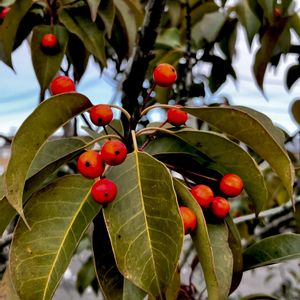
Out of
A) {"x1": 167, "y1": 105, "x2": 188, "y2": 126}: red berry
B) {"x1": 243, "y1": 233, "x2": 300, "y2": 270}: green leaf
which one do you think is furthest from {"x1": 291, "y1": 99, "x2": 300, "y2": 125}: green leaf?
{"x1": 167, "y1": 105, "x2": 188, "y2": 126}: red berry

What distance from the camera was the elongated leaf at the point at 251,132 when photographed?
0.72 meters

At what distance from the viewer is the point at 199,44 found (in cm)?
155

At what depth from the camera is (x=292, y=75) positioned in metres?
1.70

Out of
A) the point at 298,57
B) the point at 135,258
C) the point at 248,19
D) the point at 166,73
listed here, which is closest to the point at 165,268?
the point at 135,258

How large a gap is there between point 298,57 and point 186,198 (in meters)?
1.11

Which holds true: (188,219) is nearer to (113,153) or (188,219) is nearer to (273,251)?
(113,153)

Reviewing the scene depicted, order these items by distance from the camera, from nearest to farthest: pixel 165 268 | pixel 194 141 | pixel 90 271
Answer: pixel 165 268 → pixel 194 141 → pixel 90 271

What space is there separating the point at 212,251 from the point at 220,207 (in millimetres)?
73

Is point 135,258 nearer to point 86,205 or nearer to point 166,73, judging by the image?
point 86,205

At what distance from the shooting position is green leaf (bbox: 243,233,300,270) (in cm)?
96

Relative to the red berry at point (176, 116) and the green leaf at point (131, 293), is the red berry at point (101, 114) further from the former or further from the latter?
the green leaf at point (131, 293)

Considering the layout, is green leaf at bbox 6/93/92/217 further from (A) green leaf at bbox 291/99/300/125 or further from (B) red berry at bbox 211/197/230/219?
(A) green leaf at bbox 291/99/300/125

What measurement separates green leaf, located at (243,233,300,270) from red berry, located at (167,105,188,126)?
34 centimetres

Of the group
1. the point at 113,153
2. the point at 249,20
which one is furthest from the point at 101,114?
the point at 249,20
